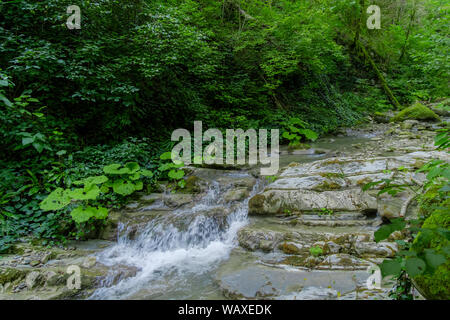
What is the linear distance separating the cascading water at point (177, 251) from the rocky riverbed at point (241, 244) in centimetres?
2

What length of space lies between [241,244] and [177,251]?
110cm

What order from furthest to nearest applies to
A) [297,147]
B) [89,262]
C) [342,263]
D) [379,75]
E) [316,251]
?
1. [379,75]
2. [297,147]
3. [89,262]
4. [316,251]
5. [342,263]

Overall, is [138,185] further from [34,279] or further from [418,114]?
[418,114]

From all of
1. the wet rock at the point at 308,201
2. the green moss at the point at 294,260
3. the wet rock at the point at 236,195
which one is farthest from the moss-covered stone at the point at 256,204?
the green moss at the point at 294,260

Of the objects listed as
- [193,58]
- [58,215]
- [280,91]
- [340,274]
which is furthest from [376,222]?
[280,91]

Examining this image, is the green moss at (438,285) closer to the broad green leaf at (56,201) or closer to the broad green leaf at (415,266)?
the broad green leaf at (415,266)

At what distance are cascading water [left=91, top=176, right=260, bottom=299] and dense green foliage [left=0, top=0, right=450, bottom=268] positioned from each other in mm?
934

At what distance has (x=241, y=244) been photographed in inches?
157

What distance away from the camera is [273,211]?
15.0ft

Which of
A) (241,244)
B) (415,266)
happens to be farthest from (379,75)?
(415,266)

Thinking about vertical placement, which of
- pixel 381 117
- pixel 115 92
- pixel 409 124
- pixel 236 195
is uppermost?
pixel 115 92

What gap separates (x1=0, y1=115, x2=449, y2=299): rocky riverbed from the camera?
2.97 meters
